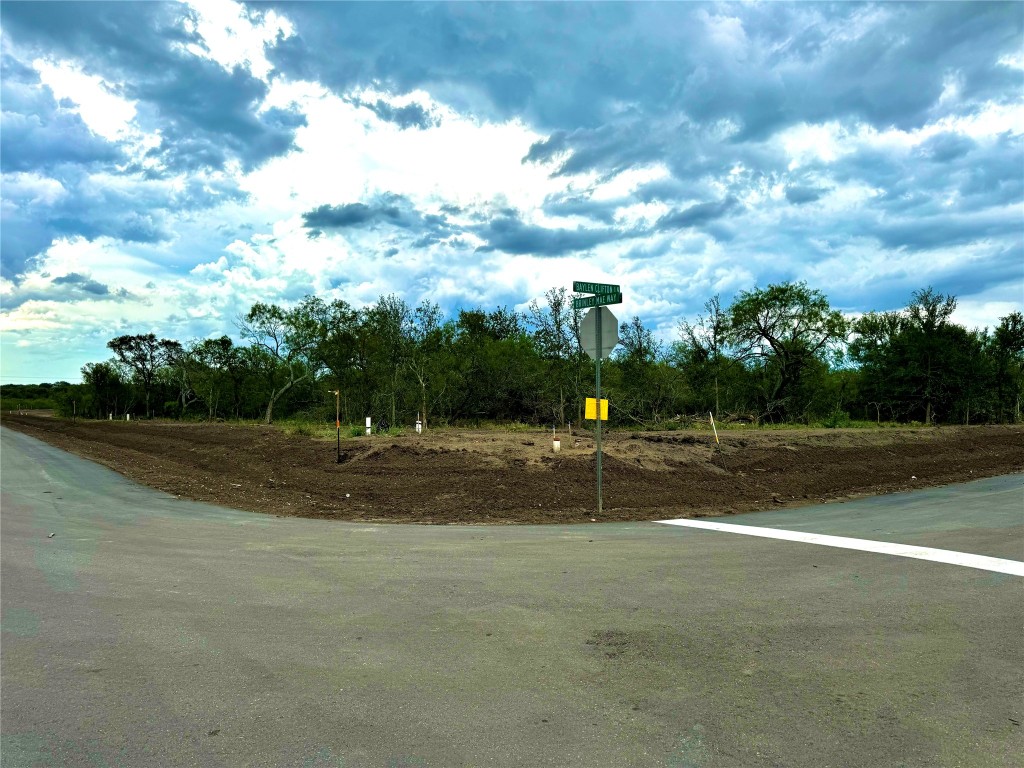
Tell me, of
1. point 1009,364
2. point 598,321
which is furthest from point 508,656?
point 1009,364


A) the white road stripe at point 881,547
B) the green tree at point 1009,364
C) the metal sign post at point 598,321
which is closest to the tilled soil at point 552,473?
the white road stripe at point 881,547

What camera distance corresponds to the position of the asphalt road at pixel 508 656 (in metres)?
3.20

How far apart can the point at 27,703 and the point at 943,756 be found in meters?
4.79

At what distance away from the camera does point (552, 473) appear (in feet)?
56.0

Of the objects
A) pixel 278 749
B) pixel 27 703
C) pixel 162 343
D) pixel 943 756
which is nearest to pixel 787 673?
pixel 943 756

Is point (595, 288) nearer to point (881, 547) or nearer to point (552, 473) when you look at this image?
point (881, 547)

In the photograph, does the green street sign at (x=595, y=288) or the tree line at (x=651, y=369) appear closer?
the green street sign at (x=595, y=288)

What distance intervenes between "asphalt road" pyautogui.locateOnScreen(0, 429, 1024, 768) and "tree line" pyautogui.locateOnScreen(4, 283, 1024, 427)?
26599mm

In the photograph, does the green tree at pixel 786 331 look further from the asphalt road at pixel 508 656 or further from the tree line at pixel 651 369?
the asphalt road at pixel 508 656

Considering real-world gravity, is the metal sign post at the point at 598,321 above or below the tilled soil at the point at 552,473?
above

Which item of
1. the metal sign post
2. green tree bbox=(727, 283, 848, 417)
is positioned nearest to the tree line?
green tree bbox=(727, 283, 848, 417)

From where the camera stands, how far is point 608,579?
20.7 ft

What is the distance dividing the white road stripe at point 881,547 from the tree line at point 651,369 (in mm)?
23117

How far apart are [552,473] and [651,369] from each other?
2427cm
